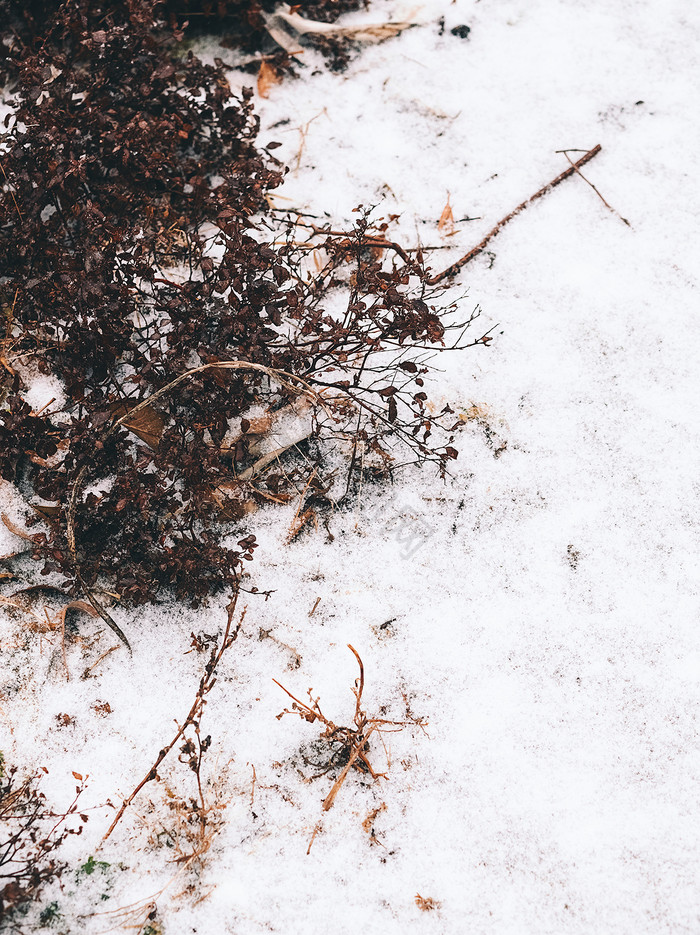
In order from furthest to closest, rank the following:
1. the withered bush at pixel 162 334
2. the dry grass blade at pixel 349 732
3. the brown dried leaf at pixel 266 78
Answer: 1. the brown dried leaf at pixel 266 78
2. the withered bush at pixel 162 334
3. the dry grass blade at pixel 349 732

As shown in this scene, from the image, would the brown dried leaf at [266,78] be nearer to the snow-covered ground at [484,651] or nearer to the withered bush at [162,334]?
the withered bush at [162,334]

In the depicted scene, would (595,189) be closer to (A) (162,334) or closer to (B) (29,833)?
(A) (162,334)

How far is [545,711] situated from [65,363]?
86.6 inches

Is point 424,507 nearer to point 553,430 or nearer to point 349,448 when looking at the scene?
point 349,448

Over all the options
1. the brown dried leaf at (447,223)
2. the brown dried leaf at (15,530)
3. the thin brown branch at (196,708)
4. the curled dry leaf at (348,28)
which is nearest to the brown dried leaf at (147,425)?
the brown dried leaf at (15,530)

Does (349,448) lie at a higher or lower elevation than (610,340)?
lower

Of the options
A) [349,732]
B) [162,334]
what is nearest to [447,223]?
[162,334]

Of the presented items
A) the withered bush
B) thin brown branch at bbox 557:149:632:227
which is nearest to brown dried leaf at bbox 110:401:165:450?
the withered bush

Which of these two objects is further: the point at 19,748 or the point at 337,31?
the point at 337,31

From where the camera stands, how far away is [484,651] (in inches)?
95.9

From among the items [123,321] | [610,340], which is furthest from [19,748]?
[610,340]

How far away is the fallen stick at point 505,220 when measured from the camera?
121 inches

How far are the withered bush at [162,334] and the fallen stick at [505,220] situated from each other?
0.51 ft

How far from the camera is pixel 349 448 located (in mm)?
2771
